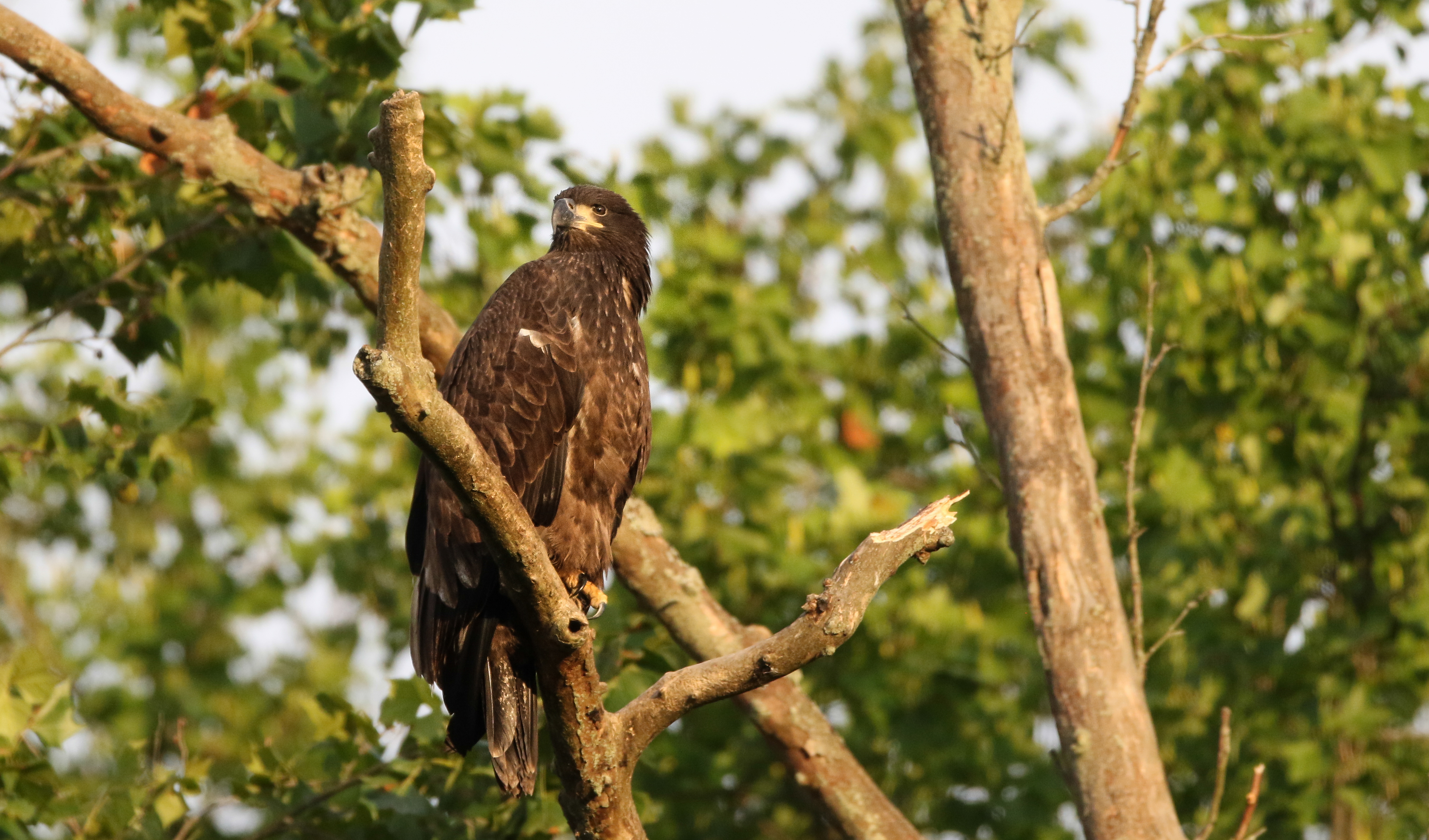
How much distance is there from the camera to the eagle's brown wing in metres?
3.89

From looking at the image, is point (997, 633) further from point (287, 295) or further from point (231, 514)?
point (231, 514)

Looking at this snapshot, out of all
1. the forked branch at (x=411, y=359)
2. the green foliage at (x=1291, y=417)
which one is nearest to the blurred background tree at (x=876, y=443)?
the green foliage at (x=1291, y=417)

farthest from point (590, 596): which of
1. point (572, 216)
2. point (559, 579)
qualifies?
point (572, 216)

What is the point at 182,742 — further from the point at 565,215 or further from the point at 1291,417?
the point at 1291,417

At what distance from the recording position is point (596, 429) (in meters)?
4.15

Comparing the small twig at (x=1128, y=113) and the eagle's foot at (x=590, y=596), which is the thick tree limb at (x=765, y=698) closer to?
the eagle's foot at (x=590, y=596)

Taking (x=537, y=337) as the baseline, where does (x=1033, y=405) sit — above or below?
below

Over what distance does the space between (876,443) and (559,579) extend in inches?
258

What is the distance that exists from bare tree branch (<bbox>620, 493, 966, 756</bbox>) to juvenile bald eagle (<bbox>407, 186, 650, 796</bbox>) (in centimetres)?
62

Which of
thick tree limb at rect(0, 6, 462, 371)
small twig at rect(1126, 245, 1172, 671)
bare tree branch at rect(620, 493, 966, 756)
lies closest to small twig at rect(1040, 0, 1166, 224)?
small twig at rect(1126, 245, 1172, 671)

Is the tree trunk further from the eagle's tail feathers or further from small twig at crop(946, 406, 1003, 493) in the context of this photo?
the eagle's tail feathers

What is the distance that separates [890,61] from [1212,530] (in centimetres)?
659

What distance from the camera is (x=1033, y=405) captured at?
4.12 metres

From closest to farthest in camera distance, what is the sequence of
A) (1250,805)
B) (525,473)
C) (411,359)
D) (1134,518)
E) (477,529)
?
(411,359), (1250,805), (477,529), (525,473), (1134,518)
